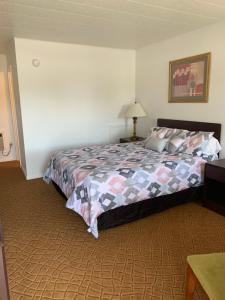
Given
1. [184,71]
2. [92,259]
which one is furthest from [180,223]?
[184,71]

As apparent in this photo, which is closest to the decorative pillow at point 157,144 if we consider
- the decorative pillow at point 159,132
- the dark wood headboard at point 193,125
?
the decorative pillow at point 159,132

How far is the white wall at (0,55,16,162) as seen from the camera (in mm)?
5289

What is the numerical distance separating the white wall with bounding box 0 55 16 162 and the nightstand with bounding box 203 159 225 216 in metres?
4.48

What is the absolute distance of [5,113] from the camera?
5.54 metres

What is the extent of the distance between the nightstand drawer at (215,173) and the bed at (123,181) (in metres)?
0.16

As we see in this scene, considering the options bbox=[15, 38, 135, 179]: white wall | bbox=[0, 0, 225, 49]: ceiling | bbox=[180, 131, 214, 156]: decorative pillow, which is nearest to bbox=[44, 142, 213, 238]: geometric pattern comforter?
bbox=[180, 131, 214, 156]: decorative pillow

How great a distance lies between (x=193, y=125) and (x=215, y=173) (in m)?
1.09

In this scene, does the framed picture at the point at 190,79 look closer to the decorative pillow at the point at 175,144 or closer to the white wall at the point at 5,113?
the decorative pillow at the point at 175,144

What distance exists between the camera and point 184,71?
387cm

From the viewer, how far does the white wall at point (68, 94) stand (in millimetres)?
4117

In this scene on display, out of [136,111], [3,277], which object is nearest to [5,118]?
[136,111]

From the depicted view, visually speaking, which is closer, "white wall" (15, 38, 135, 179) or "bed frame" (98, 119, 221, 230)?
"bed frame" (98, 119, 221, 230)

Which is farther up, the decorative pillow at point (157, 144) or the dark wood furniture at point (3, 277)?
the decorative pillow at point (157, 144)

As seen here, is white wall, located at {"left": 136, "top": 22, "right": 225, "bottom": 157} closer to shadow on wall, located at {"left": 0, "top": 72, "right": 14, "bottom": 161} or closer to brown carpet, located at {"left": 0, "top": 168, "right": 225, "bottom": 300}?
brown carpet, located at {"left": 0, "top": 168, "right": 225, "bottom": 300}
